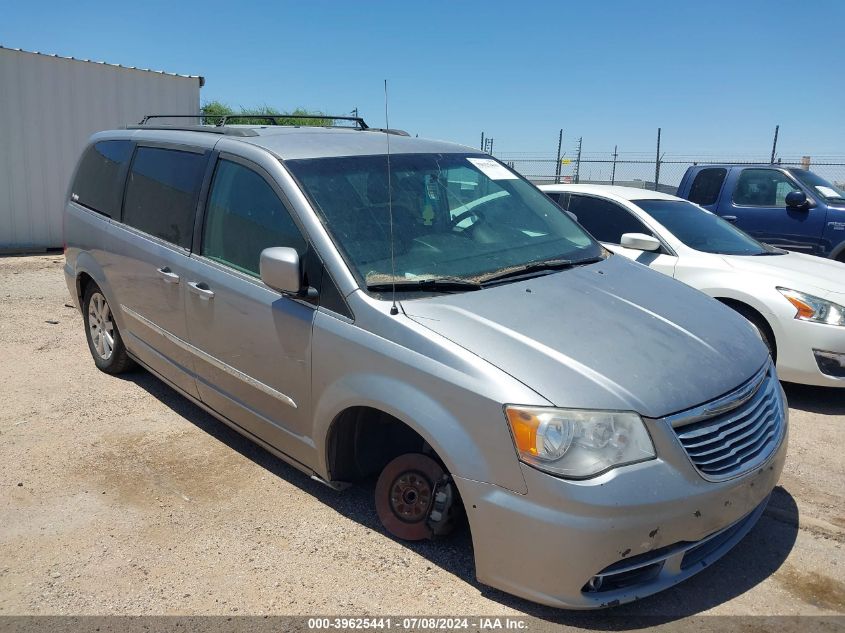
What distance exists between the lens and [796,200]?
9.17 metres

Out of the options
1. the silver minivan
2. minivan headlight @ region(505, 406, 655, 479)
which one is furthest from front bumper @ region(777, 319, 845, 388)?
minivan headlight @ region(505, 406, 655, 479)

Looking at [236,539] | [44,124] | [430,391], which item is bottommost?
[236,539]

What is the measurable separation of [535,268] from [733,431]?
1226 millimetres

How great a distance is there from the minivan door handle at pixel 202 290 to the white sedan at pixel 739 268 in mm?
3265

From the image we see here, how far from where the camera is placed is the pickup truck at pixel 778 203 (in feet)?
30.0

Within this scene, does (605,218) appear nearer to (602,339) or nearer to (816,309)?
(816,309)

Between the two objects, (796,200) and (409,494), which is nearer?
(409,494)

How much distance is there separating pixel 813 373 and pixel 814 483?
4.37 feet

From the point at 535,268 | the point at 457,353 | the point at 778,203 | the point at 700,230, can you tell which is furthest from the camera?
the point at 778,203

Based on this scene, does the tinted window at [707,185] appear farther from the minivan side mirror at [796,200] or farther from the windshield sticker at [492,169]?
the windshield sticker at [492,169]

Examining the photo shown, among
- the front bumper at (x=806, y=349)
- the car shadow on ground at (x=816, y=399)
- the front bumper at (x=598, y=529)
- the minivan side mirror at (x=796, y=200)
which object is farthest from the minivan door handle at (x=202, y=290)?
the minivan side mirror at (x=796, y=200)

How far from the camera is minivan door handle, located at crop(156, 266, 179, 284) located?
429 centimetres

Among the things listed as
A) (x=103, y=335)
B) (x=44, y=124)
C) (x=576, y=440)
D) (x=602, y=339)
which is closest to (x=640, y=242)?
(x=602, y=339)

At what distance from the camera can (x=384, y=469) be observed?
341 centimetres
